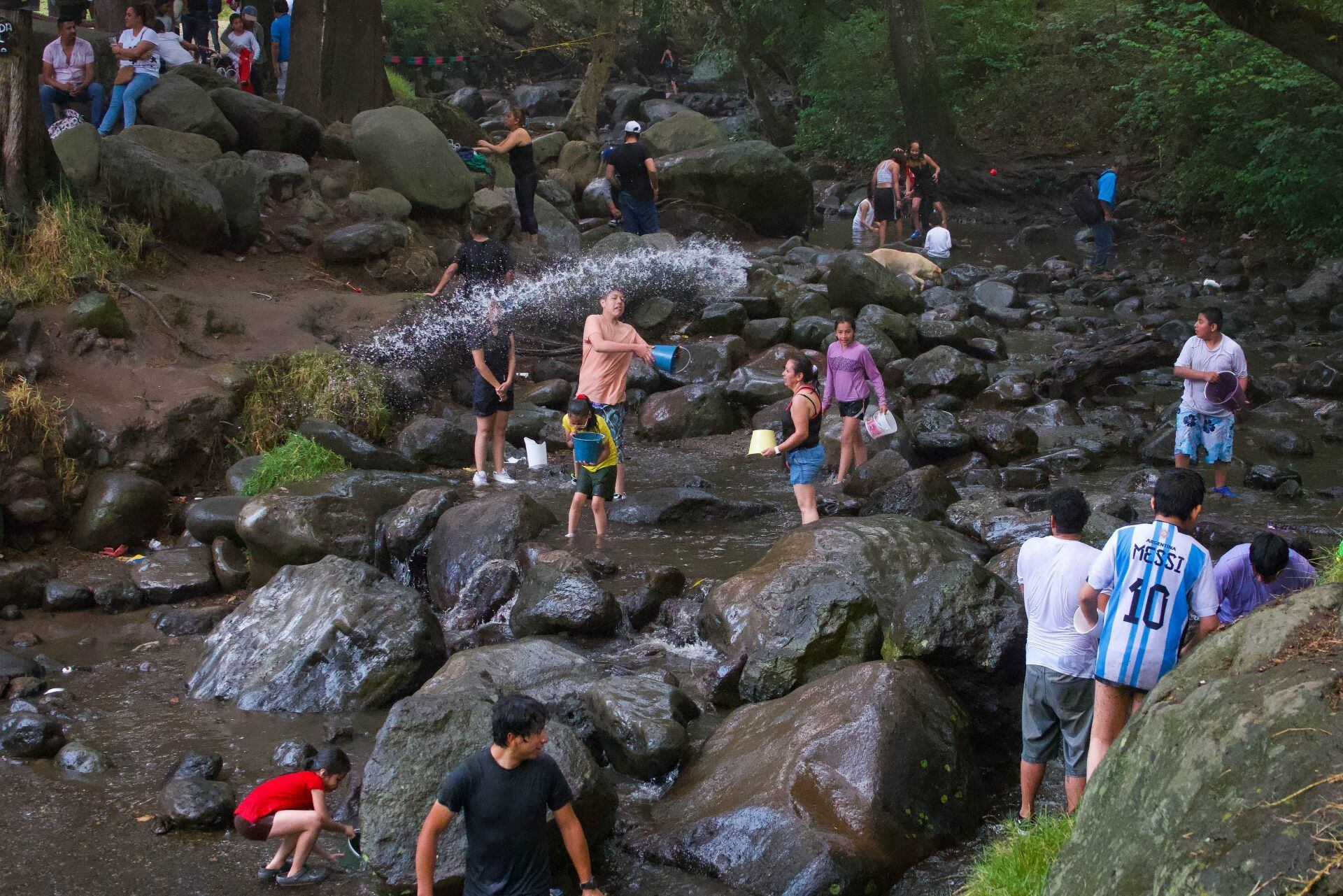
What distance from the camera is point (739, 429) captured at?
12727mm

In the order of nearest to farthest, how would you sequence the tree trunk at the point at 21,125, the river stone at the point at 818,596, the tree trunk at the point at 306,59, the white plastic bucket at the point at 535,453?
the river stone at the point at 818,596 → the white plastic bucket at the point at 535,453 → the tree trunk at the point at 21,125 → the tree trunk at the point at 306,59

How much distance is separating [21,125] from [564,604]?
314 inches

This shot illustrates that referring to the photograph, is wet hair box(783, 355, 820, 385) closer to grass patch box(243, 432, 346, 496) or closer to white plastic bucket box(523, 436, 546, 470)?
white plastic bucket box(523, 436, 546, 470)

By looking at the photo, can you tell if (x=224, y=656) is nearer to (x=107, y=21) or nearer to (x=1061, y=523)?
(x=1061, y=523)

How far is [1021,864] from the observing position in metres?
4.50

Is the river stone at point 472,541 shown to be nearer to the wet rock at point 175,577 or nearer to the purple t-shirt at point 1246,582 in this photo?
the wet rock at point 175,577

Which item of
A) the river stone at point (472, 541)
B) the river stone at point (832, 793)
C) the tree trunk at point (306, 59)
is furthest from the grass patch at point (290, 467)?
the tree trunk at point (306, 59)

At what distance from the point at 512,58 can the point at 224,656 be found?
113 ft

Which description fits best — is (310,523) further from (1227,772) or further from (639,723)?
(1227,772)

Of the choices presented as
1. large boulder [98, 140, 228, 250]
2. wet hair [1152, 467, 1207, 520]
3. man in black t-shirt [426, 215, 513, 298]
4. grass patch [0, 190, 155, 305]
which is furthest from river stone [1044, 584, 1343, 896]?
large boulder [98, 140, 228, 250]

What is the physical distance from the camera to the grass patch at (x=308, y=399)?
11.3 metres

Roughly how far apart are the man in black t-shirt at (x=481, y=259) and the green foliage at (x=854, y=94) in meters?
18.6

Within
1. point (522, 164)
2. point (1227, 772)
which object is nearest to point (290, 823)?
point (1227, 772)

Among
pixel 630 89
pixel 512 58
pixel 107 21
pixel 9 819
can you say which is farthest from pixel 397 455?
pixel 512 58
